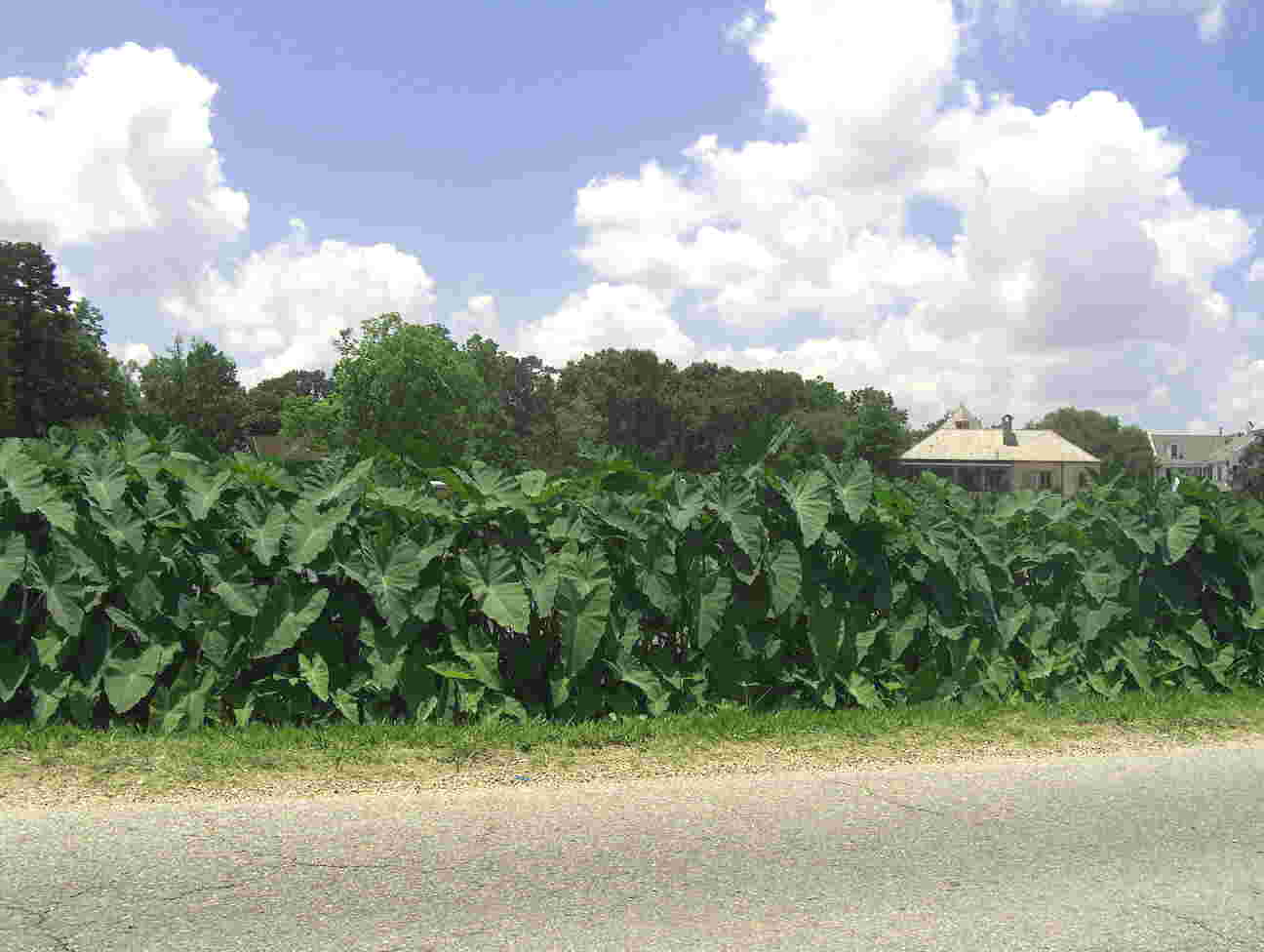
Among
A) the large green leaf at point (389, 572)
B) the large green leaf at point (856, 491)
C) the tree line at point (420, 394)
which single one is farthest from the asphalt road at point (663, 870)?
the tree line at point (420, 394)

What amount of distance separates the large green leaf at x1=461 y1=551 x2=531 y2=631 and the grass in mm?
652

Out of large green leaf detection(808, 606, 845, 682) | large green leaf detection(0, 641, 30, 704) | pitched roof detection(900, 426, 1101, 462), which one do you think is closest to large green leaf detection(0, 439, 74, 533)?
large green leaf detection(0, 641, 30, 704)

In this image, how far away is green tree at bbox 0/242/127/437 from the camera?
145ft

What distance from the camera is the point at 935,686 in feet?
23.7

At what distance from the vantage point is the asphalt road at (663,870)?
3701 millimetres

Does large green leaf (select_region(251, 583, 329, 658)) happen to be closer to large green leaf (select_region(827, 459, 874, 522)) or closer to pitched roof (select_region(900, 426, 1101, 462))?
large green leaf (select_region(827, 459, 874, 522))

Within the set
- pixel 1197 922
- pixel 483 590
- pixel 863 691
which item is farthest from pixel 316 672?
pixel 1197 922

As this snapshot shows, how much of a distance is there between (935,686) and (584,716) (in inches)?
101

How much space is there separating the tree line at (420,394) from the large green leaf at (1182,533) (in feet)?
89.1

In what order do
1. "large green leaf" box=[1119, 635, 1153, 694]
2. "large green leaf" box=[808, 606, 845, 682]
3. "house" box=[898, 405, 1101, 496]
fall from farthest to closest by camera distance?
"house" box=[898, 405, 1101, 496] < "large green leaf" box=[1119, 635, 1153, 694] < "large green leaf" box=[808, 606, 845, 682]

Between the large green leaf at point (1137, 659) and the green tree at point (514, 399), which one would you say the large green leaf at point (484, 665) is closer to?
the large green leaf at point (1137, 659)

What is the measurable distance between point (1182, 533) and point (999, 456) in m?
76.0

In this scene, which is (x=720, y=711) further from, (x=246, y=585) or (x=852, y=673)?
(x=246, y=585)

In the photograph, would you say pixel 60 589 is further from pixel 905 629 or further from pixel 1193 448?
pixel 1193 448
